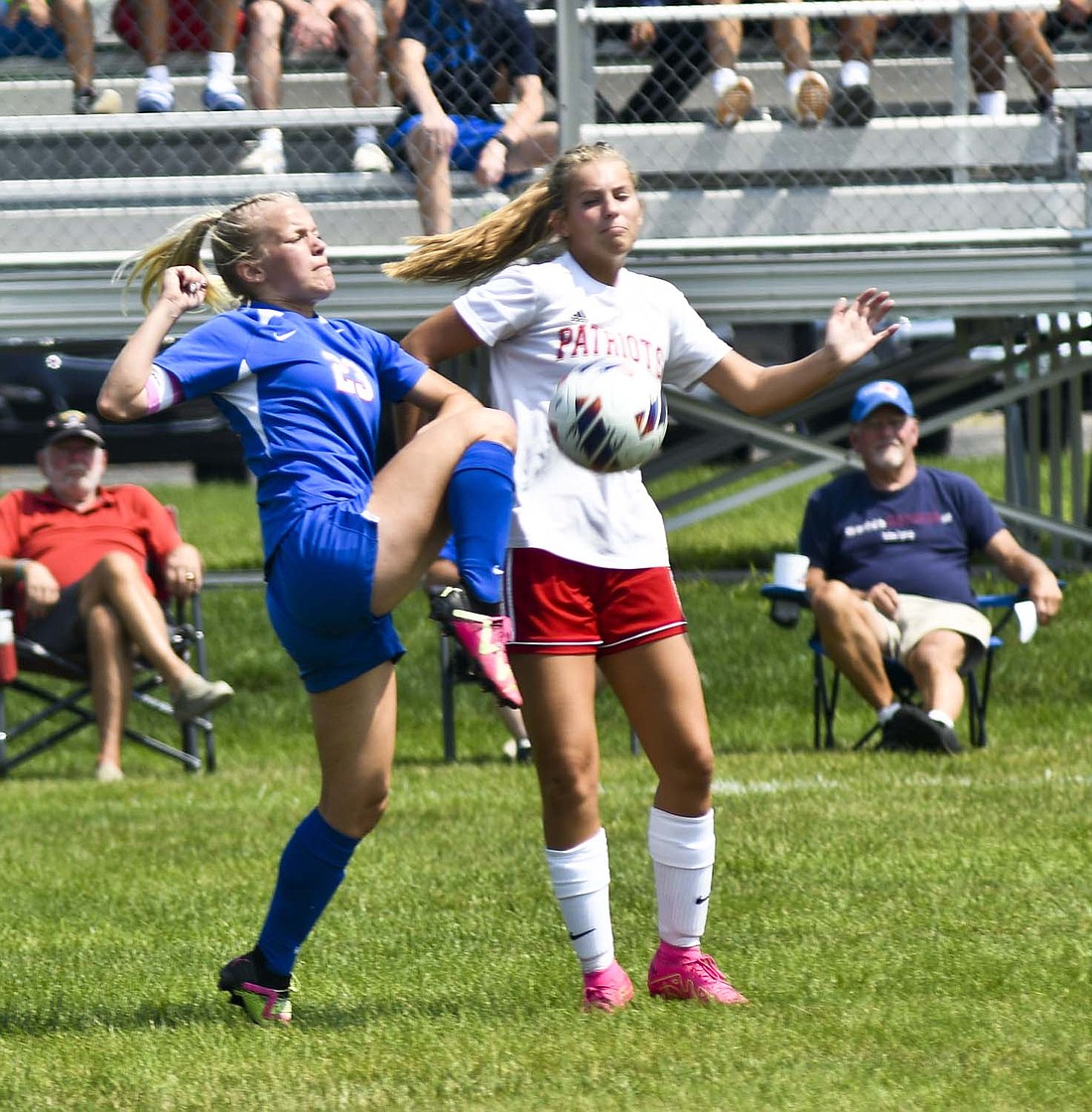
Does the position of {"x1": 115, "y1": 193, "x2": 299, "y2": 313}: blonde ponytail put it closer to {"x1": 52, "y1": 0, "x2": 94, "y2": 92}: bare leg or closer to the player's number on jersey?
the player's number on jersey

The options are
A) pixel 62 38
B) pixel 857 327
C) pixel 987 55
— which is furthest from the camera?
pixel 987 55

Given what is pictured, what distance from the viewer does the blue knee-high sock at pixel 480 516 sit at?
3887mm

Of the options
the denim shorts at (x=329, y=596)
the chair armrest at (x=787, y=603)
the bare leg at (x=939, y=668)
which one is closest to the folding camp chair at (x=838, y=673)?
the chair armrest at (x=787, y=603)

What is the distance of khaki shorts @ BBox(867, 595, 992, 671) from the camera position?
851cm

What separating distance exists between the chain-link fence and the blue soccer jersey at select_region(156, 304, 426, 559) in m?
5.38

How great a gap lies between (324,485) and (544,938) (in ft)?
5.45

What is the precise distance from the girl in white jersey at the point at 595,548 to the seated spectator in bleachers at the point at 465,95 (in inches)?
195

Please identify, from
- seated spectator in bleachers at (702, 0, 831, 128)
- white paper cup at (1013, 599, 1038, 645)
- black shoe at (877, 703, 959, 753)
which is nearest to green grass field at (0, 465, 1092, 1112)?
black shoe at (877, 703, 959, 753)

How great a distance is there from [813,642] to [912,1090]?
5.21 meters

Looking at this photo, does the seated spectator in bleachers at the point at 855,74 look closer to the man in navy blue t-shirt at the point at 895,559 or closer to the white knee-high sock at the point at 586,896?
the man in navy blue t-shirt at the point at 895,559

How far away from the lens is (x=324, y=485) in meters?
3.97

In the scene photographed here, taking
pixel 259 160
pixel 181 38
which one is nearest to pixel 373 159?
pixel 259 160

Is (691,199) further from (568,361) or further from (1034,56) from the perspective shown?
(568,361)

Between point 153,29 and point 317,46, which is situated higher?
point 153,29
